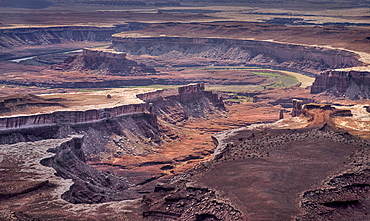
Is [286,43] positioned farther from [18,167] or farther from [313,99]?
[18,167]

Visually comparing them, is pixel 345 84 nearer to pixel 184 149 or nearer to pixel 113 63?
pixel 184 149

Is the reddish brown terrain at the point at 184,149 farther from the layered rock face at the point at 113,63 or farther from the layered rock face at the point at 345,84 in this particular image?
the layered rock face at the point at 113,63

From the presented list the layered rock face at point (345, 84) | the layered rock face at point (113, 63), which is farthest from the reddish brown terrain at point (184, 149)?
the layered rock face at point (113, 63)

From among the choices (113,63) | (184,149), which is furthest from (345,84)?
(113,63)

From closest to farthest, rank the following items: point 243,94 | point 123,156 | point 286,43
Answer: point 123,156 → point 243,94 → point 286,43

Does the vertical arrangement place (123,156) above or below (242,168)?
below

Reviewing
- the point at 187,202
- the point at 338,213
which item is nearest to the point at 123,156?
the point at 187,202
